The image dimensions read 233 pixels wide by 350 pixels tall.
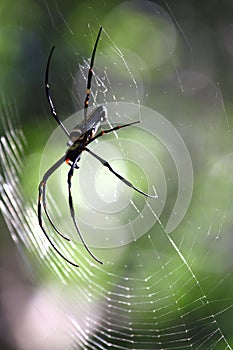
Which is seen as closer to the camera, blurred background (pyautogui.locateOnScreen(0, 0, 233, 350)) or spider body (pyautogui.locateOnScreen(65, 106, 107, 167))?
spider body (pyautogui.locateOnScreen(65, 106, 107, 167))

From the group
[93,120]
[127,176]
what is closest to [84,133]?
[93,120]

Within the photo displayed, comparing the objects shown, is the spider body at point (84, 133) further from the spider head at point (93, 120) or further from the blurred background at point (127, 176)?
the blurred background at point (127, 176)

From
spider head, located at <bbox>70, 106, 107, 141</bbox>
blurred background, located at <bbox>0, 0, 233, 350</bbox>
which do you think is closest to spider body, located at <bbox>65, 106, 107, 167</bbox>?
spider head, located at <bbox>70, 106, 107, 141</bbox>

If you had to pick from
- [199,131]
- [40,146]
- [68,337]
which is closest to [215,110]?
[199,131]

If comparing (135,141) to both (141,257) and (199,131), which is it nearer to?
(199,131)

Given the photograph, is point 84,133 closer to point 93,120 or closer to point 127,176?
point 93,120

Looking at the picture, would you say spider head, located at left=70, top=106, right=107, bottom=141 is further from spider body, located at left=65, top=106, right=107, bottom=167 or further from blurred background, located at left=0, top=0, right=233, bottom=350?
blurred background, located at left=0, top=0, right=233, bottom=350

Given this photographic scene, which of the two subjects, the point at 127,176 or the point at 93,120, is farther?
the point at 127,176

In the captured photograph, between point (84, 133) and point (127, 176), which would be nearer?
point (84, 133)

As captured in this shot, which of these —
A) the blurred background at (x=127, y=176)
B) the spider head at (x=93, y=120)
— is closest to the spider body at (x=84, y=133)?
the spider head at (x=93, y=120)
